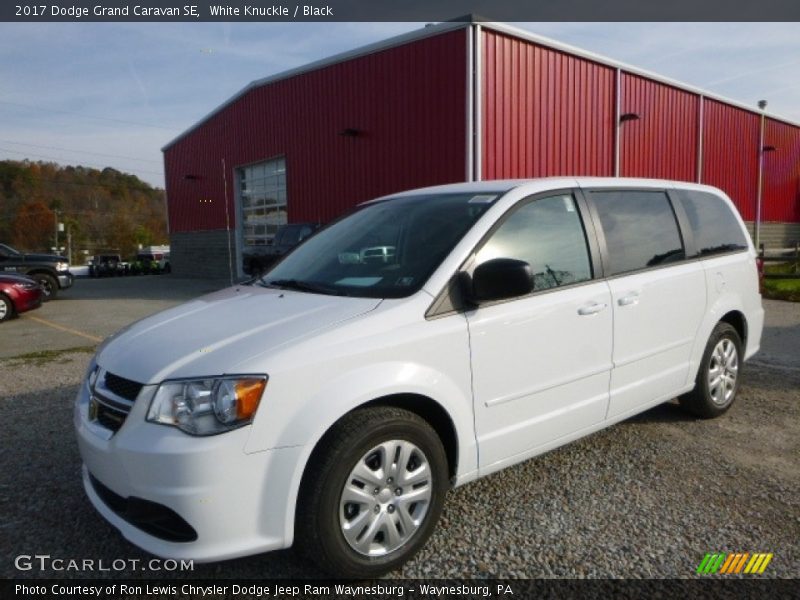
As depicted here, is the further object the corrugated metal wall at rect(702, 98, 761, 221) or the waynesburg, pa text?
the corrugated metal wall at rect(702, 98, 761, 221)

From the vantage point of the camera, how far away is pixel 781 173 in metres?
25.4

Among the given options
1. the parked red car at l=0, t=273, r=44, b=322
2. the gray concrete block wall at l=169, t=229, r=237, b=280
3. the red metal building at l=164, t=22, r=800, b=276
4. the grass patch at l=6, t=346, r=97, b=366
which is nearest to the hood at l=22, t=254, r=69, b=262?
the parked red car at l=0, t=273, r=44, b=322

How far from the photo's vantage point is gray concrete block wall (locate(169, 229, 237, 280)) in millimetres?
22602

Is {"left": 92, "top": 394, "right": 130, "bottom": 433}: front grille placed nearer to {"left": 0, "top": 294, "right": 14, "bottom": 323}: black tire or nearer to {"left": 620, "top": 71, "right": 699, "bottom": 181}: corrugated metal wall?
{"left": 0, "top": 294, "right": 14, "bottom": 323}: black tire

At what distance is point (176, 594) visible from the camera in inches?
97.1

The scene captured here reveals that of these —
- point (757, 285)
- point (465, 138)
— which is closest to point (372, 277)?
point (757, 285)

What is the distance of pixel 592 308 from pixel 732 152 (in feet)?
72.4

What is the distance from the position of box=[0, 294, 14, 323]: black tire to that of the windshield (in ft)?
30.5

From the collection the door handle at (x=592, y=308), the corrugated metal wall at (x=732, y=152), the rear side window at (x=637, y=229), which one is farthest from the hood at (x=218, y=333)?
the corrugated metal wall at (x=732, y=152)

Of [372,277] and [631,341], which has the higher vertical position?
[372,277]

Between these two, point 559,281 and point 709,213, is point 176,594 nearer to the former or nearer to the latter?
point 559,281

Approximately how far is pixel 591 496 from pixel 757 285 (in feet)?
8.98

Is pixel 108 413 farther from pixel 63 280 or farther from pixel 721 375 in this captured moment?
pixel 63 280

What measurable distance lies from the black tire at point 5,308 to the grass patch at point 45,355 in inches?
155
